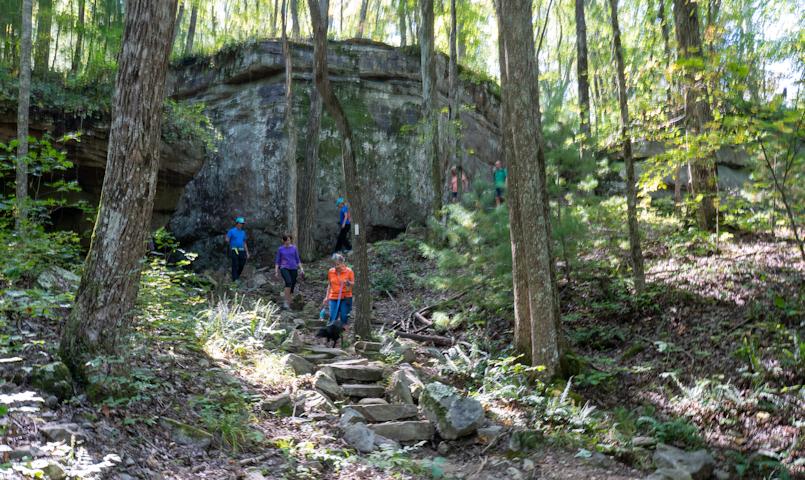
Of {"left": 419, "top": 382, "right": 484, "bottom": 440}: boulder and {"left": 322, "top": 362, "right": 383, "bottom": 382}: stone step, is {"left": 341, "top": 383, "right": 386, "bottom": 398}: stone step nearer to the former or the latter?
{"left": 322, "top": 362, "right": 383, "bottom": 382}: stone step

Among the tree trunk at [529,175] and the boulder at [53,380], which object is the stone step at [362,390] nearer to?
the tree trunk at [529,175]

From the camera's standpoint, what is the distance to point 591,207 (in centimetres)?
1066

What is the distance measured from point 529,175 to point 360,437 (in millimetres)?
4126

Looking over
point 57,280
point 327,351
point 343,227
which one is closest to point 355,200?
point 327,351

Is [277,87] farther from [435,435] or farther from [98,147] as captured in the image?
[435,435]

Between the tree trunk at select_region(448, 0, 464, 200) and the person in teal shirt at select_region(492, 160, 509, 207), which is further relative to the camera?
the tree trunk at select_region(448, 0, 464, 200)

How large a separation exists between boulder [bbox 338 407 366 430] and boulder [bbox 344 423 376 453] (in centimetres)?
12

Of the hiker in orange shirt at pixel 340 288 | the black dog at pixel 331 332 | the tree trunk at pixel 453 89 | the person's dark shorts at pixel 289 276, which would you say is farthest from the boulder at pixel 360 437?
the tree trunk at pixel 453 89

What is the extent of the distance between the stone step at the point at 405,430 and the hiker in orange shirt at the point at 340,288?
12.6ft

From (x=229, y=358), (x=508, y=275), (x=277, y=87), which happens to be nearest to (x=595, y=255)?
(x=508, y=275)

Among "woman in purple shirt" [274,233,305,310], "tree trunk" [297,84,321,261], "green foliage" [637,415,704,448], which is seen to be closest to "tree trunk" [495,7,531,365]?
"green foliage" [637,415,704,448]

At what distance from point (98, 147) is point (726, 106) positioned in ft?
46.4

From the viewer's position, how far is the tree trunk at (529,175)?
7699 millimetres

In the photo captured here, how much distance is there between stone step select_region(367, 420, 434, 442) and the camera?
646 centimetres
